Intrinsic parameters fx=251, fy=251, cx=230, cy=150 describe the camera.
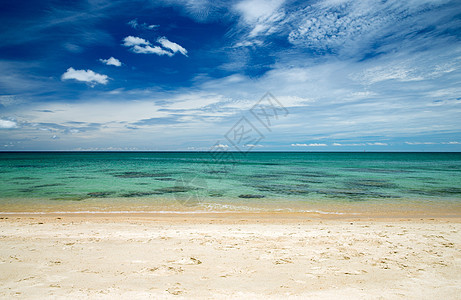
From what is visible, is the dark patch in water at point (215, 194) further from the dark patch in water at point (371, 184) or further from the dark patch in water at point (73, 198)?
the dark patch in water at point (371, 184)

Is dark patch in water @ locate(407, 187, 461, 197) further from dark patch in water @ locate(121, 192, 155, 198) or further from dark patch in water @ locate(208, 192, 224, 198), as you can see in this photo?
dark patch in water @ locate(121, 192, 155, 198)

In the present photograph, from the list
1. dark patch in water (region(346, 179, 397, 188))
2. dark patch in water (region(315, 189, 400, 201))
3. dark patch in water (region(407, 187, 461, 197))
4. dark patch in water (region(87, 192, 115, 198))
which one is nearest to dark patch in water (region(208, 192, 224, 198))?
dark patch in water (region(87, 192, 115, 198))

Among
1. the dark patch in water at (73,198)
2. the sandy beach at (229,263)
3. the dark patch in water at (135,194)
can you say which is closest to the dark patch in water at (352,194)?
the sandy beach at (229,263)

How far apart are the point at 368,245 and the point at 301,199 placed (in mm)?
9513

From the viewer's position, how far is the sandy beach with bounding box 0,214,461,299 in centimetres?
435

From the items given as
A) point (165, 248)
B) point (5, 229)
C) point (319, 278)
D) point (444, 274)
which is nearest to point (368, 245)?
point (444, 274)

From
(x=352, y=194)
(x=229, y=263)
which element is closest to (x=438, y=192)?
(x=352, y=194)

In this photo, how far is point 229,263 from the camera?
5555 millimetres

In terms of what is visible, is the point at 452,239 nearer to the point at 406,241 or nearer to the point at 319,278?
the point at 406,241

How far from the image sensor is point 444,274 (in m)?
4.97

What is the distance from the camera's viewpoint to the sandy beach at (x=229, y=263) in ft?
14.3

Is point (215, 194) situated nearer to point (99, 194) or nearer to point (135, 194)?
point (135, 194)

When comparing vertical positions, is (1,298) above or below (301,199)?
above

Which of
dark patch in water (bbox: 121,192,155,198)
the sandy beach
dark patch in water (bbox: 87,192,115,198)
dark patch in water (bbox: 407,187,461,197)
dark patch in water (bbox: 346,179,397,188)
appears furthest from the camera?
dark patch in water (bbox: 346,179,397,188)
